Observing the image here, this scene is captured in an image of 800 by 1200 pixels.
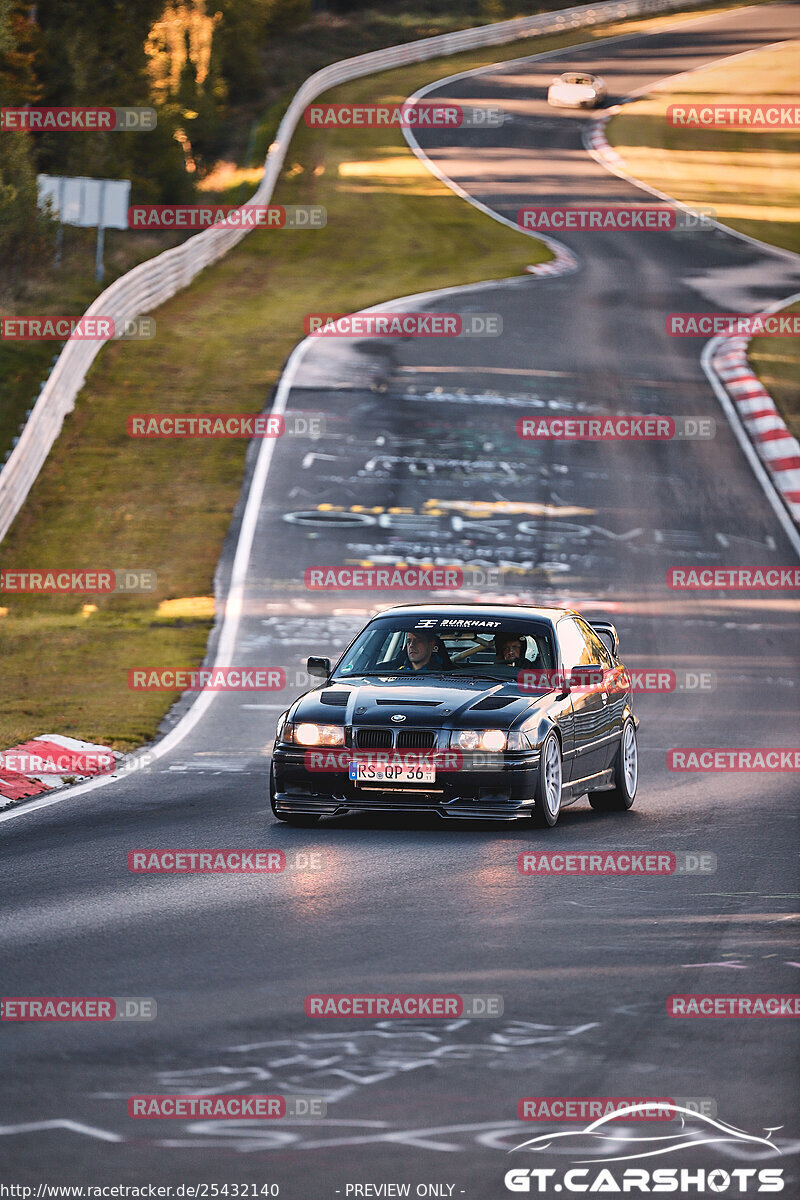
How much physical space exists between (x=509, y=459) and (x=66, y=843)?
19.9 meters

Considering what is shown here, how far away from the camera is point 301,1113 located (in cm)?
554

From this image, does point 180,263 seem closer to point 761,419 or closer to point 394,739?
point 761,419

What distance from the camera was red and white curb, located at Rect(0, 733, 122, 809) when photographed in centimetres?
1263

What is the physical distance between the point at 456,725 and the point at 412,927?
2902 millimetres

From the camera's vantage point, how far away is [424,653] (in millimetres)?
12141

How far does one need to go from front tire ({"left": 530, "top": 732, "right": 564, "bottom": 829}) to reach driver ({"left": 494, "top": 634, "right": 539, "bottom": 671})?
843mm

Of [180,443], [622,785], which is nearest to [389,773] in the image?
[622,785]

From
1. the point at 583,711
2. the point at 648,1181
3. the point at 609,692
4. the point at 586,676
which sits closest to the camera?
the point at 648,1181

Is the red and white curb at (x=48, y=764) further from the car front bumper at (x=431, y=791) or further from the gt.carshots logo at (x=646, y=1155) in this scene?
the gt.carshots logo at (x=646, y=1155)

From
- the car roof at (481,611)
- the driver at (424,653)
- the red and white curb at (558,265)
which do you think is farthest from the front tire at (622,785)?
the red and white curb at (558,265)

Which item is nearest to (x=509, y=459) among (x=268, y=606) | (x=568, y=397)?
(x=568, y=397)

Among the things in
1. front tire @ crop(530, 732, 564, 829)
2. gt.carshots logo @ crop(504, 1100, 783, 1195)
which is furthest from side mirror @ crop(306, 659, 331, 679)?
gt.carshots logo @ crop(504, 1100, 783, 1195)

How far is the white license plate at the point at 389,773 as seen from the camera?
10.9m

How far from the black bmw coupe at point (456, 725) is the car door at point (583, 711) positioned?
0.6 inches
